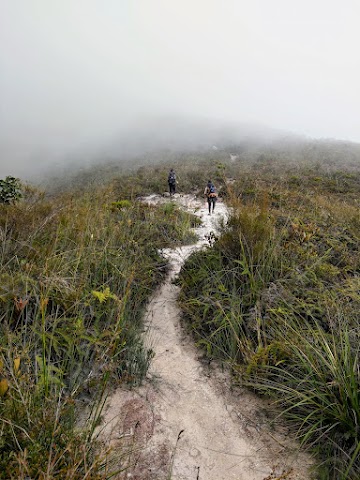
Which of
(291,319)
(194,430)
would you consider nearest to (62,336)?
(194,430)

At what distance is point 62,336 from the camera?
2.56m

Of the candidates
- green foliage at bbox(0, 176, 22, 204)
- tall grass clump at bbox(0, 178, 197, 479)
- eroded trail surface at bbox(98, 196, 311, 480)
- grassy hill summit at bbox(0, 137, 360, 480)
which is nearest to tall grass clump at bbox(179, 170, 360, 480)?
grassy hill summit at bbox(0, 137, 360, 480)

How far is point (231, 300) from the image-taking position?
3.43 meters

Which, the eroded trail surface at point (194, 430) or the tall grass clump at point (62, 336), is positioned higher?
the tall grass clump at point (62, 336)

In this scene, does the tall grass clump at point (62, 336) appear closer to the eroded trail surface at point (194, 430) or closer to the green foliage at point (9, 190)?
the eroded trail surface at point (194, 430)

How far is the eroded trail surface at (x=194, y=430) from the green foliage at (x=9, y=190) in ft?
13.3

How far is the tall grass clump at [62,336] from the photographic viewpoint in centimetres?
150

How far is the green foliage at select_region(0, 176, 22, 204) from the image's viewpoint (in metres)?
5.16

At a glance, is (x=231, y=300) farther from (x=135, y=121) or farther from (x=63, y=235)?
(x=135, y=121)

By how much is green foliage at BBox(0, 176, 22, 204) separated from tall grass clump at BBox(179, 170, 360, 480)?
3.49 meters

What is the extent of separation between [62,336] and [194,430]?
1.44m

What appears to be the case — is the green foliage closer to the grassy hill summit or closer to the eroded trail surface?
the grassy hill summit

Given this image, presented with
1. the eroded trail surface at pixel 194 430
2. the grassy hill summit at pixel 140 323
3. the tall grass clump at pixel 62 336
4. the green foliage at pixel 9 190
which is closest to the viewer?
the tall grass clump at pixel 62 336

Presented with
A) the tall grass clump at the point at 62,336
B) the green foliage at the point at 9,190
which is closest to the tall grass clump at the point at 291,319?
the tall grass clump at the point at 62,336
